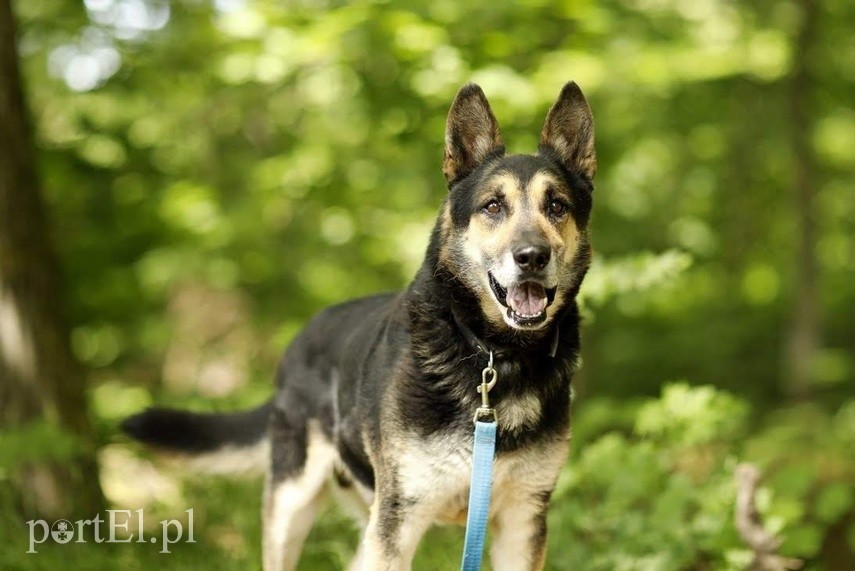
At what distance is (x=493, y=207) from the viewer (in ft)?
11.5

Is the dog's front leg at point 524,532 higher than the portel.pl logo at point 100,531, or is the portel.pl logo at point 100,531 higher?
the dog's front leg at point 524,532

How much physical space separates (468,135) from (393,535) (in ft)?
5.08

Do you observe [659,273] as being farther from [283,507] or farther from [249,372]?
[249,372]

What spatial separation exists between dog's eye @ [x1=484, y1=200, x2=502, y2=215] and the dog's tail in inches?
69.4

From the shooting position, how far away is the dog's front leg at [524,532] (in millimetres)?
3469

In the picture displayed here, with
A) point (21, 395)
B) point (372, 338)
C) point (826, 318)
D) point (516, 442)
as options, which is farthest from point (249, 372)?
point (826, 318)

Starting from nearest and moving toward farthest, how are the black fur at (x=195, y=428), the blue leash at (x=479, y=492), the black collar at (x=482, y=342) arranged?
the blue leash at (x=479, y=492)
the black collar at (x=482, y=342)
the black fur at (x=195, y=428)

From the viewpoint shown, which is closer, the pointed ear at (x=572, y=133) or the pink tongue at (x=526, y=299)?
the pink tongue at (x=526, y=299)

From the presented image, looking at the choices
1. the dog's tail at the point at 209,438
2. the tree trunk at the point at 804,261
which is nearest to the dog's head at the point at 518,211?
the dog's tail at the point at 209,438

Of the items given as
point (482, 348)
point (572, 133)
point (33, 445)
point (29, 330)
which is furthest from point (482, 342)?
point (29, 330)

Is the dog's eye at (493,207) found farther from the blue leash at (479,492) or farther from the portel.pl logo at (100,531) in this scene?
the portel.pl logo at (100,531)

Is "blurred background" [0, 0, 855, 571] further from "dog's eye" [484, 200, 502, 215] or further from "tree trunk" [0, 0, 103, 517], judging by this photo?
"dog's eye" [484, 200, 502, 215]

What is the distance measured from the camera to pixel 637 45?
7.21 m

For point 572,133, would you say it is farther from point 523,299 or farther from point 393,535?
point 393,535
